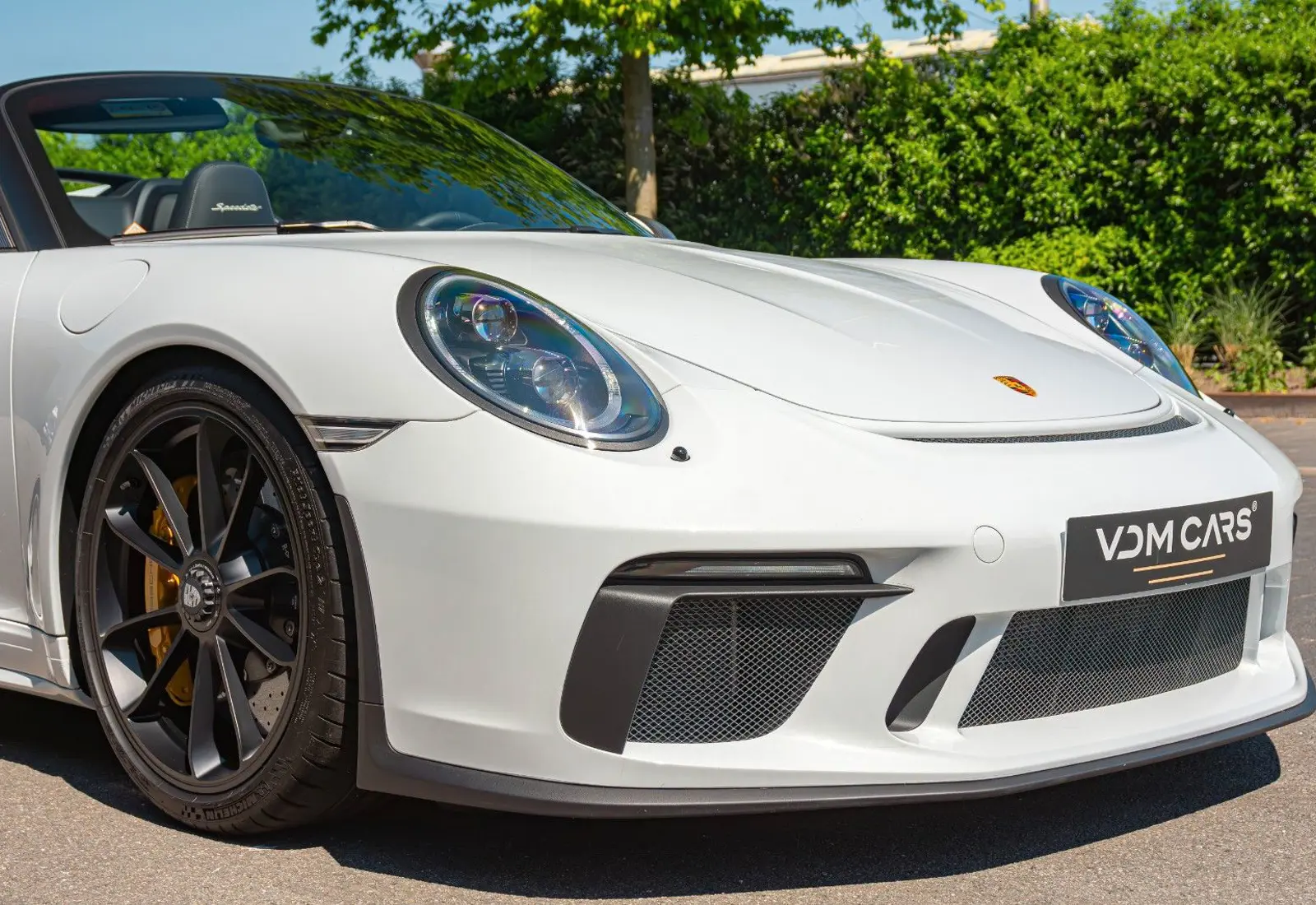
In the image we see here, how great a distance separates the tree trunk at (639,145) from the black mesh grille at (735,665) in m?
10.4

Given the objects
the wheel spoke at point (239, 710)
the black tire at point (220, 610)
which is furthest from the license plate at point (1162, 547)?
the wheel spoke at point (239, 710)

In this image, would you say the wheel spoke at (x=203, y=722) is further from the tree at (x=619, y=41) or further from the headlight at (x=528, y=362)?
the tree at (x=619, y=41)

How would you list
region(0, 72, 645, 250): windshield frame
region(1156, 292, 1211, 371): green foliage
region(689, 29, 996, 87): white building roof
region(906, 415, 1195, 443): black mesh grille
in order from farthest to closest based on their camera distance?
1. region(689, 29, 996, 87): white building roof
2. region(1156, 292, 1211, 371): green foliage
3. region(0, 72, 645, 250): windshield frame
4. region(906, 415, 1195, 443): black mesh grille

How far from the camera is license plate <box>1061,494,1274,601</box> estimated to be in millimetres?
2465

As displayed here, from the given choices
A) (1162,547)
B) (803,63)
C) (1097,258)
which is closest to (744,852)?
(1162,547)

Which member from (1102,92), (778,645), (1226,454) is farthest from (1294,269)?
(778,645)

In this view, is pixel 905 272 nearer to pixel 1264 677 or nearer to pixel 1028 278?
pixel 1028 278

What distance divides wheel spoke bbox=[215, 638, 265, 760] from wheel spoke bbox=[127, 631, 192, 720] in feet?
0.41

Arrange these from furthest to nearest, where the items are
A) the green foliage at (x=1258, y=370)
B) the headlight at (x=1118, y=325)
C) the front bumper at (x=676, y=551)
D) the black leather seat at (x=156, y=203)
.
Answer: the green foliage at (x=1258, y=370) < the black leather seat at (x=156, y=203) < the headlight at (x=1118, y=325) < the front bumper at (x=676, y=551)

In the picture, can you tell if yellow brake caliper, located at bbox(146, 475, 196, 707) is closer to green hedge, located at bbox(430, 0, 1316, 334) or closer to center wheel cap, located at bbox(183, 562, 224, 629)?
center wheel cap, located at bbox(183, 562, 224, 629)

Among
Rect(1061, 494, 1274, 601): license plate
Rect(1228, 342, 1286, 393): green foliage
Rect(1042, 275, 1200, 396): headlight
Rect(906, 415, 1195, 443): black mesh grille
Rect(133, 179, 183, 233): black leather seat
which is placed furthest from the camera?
Rect(1228, 342, 1286, 393): green foliage

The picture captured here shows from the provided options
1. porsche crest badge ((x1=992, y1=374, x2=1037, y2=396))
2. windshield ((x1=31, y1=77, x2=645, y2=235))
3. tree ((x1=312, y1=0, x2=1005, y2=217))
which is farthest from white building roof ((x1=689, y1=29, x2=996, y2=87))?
porsche crest badge ((x1=992, y1=374, x2=1037, y2=396))

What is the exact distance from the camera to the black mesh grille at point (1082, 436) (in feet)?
8.48

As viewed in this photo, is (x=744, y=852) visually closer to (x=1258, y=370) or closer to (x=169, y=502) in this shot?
(x=169, y=502)
